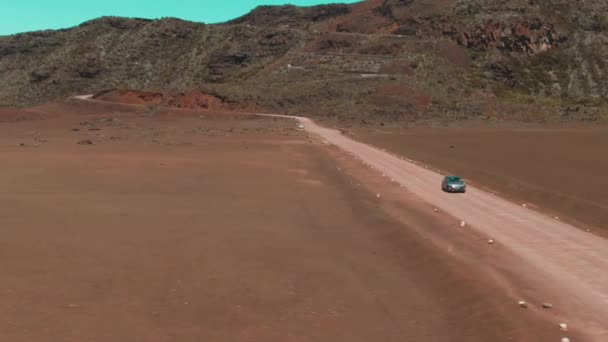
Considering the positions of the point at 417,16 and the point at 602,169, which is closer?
the point at 602,169

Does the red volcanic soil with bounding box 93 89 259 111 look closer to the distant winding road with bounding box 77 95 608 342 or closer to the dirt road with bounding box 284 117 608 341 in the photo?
the distant winding road with bounding box 77 95 608 342

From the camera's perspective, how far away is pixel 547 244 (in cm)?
1961

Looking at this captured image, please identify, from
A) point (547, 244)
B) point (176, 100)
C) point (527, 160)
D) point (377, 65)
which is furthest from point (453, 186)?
point (377, 65)

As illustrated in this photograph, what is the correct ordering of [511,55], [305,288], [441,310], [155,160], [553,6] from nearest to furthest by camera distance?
[441,310], [305,288], [155,160], [511,55], [553,6]

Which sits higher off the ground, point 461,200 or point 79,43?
point 79,43

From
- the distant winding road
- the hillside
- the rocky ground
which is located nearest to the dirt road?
the distant winding road

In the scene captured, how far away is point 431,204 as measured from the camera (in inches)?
1091

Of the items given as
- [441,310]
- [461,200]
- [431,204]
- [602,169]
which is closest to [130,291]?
[441,310]

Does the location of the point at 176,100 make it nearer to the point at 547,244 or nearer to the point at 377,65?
the point at 377,65

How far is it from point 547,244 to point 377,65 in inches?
4415

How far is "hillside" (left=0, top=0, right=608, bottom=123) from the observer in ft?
362

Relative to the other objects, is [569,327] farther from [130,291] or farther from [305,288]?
[130,291]

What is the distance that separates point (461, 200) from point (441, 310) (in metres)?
16.0

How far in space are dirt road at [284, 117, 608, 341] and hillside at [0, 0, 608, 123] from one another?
2774 inches
